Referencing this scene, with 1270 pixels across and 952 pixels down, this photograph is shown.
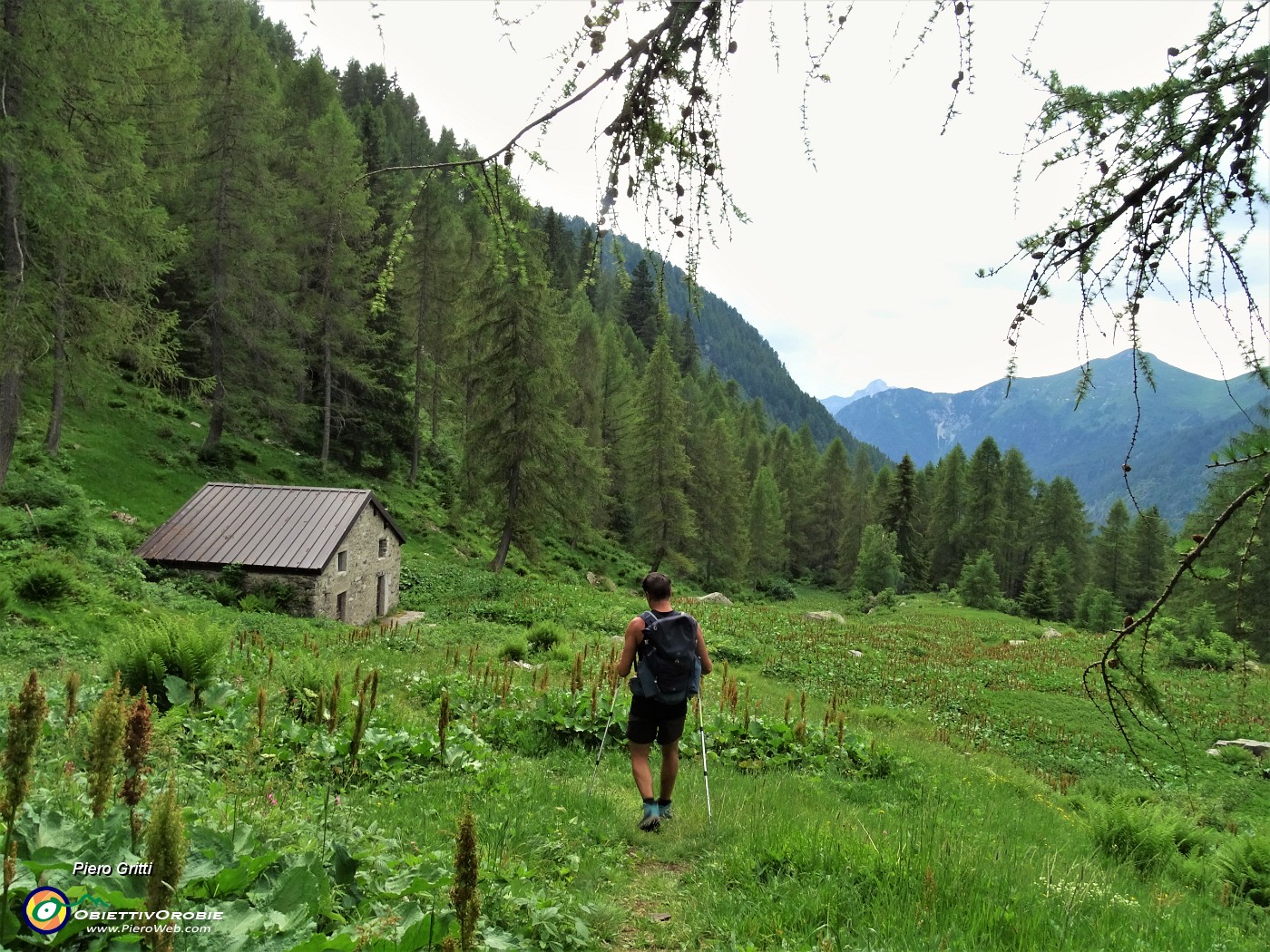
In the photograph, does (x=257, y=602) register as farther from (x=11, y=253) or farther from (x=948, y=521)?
(x=948, y=521)

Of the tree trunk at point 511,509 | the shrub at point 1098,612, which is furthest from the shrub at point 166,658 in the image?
the shrub at point 1098,612

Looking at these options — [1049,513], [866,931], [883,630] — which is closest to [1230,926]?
[866,931]

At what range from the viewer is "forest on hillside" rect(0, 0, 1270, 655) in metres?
14.4

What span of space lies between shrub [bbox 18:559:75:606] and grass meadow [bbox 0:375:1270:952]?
6 centimetres

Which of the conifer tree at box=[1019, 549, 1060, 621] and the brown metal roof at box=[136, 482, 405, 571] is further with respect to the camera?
the conifer tree at box=[1019, 549, 1060, 621]

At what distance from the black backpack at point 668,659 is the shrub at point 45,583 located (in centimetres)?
1242

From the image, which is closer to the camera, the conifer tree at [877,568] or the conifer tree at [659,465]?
the conifer tree at [659,465]

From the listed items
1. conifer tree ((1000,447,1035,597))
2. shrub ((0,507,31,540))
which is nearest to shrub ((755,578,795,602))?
conifer tree ((1000,447,1035,597))

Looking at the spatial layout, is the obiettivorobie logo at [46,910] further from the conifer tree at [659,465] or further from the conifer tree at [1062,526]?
the conifer tree at [1062,526]

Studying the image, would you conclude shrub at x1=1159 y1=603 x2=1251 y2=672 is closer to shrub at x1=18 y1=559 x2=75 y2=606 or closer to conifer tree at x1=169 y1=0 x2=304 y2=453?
shrub at x1=18 y1=559 x2=75 y2=606

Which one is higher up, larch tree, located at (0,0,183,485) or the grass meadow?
larch tree, located at (0,0,183,485)

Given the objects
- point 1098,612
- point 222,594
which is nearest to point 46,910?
point 222,594

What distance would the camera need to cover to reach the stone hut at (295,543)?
19375mm

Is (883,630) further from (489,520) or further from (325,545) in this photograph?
(325,545)
